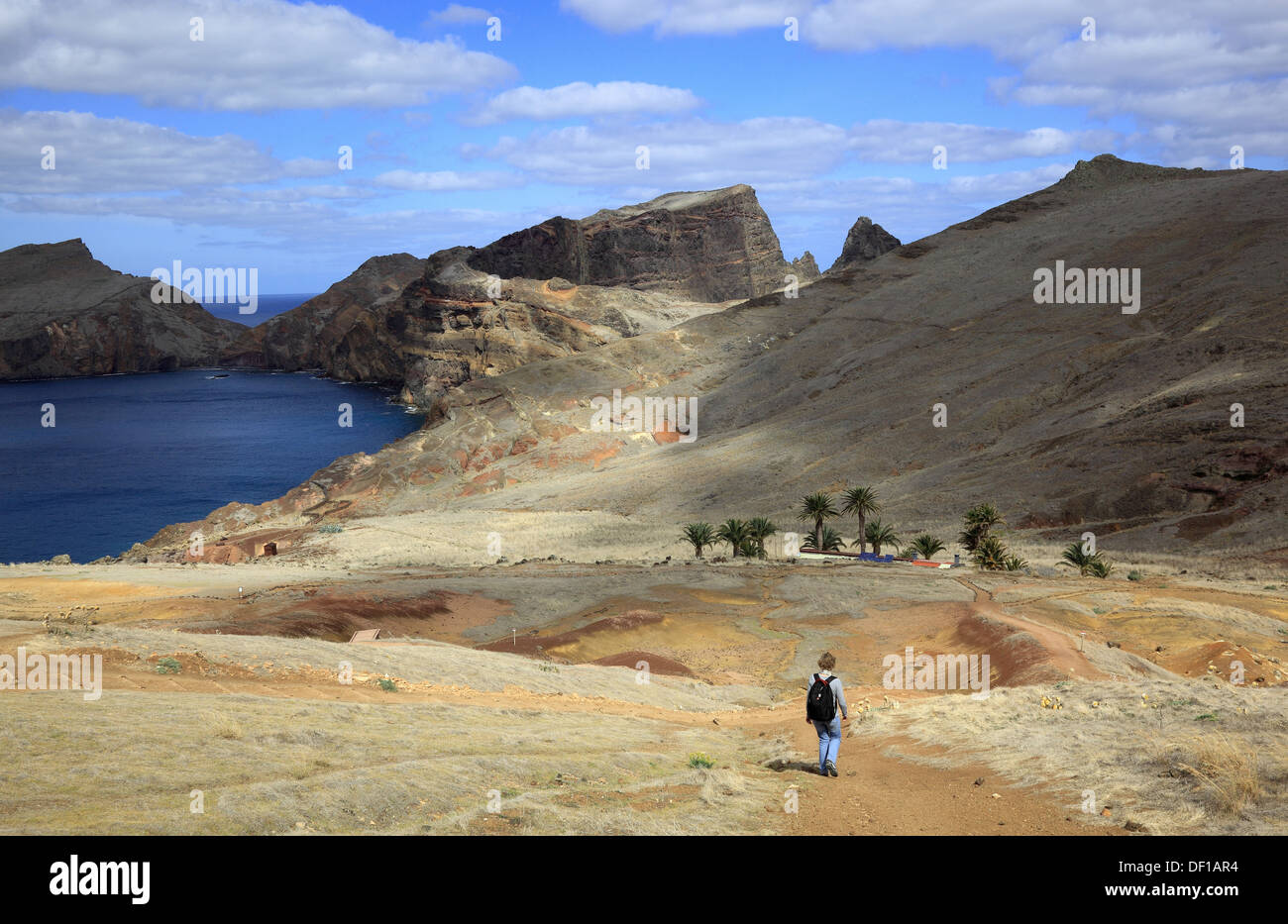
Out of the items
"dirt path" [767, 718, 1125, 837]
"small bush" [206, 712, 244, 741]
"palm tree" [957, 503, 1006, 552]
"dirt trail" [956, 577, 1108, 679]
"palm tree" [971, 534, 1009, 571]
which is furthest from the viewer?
"palm tree" [957, 503, 1006, 552]

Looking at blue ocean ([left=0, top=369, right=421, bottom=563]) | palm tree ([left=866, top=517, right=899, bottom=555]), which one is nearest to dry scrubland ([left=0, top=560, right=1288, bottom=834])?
palm tree ([left=866, top=517, right=899, bottom=555])

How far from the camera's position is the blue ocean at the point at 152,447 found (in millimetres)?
83312

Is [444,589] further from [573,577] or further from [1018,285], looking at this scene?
[1018,285]

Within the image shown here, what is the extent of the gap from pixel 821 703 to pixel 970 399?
64912mm

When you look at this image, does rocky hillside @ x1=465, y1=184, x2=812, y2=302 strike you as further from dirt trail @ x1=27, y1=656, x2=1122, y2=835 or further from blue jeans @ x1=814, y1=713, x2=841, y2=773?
blue jeans @ x1=814, y1=713, x2=841, y2=773

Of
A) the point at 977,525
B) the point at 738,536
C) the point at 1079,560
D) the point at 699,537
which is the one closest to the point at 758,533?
the point at 738,536

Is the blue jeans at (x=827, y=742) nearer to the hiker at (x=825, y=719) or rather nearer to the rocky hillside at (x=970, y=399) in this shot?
the hiker at (x=825, y=719)

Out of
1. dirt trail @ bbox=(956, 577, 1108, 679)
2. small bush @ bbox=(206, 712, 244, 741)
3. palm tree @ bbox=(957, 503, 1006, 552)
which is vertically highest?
palm tree @ bbox=(957, 503, 1006, 552)

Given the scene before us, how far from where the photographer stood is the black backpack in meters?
13.6

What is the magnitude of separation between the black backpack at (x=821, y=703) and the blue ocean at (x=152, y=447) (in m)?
72.4

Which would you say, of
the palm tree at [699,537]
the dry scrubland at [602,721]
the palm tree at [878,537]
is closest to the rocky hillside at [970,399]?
the palm tree at [878,537]

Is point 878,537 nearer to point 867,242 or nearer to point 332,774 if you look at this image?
point 332,774

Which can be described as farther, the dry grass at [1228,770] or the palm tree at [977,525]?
the palm tree at [977,525]

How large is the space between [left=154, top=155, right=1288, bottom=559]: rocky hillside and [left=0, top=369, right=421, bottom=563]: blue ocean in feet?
49.6
